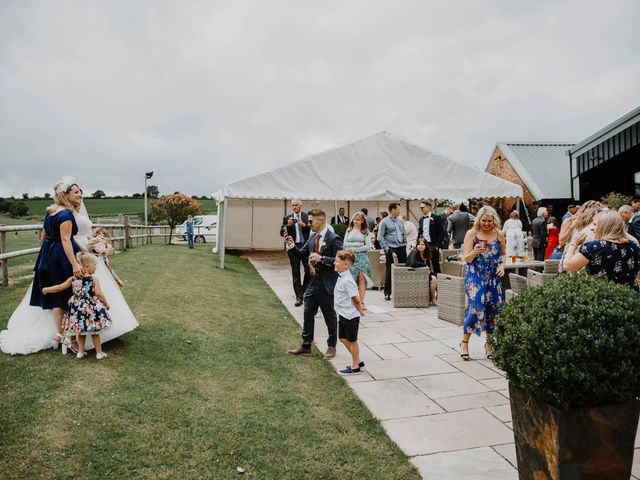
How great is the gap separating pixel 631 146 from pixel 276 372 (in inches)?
517

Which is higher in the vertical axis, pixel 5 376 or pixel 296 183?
pixel 296 183

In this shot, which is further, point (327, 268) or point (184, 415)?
point (327, 268)

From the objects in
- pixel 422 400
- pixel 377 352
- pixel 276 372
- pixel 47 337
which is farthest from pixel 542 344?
pixel 47 337

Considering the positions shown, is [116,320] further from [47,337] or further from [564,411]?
[564,411]

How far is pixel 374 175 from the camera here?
14422 mm

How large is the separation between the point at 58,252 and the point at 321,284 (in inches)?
108

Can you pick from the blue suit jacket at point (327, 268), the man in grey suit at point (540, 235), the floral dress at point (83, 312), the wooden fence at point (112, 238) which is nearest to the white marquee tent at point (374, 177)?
the man in grey suit at point (540, 235)

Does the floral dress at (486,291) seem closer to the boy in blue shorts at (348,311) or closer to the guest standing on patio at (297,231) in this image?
the boy in blue shorts at (348,311)

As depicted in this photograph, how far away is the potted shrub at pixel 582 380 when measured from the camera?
8.21 ft

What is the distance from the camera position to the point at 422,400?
4.59 meters

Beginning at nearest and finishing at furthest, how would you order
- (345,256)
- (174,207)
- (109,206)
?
(345,256), (174,207), (109,206)

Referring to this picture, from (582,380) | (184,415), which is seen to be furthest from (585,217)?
(184,415)

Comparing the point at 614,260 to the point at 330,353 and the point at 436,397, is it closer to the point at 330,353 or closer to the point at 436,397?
the point at 436,397

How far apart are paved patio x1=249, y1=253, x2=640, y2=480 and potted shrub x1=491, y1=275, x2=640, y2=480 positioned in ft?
2.42
